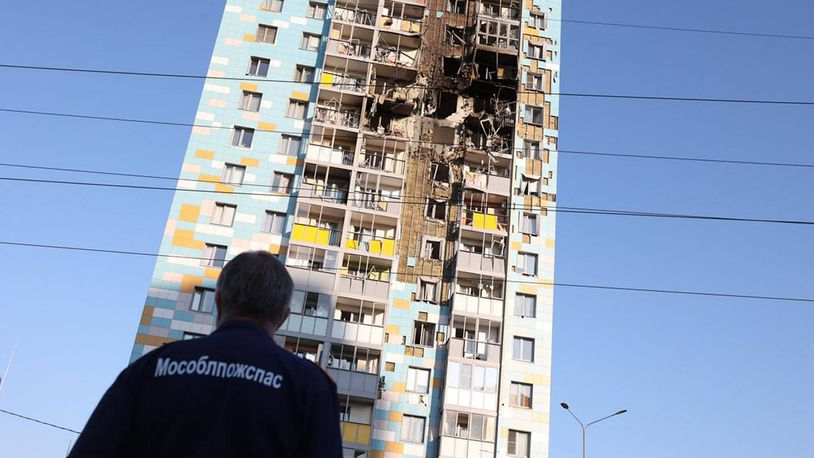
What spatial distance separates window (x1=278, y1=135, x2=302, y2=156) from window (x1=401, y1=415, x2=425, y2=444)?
680 inches

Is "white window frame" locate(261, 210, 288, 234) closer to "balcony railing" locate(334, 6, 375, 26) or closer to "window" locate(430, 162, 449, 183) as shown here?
"window" locate(430, 162, 449, 183)

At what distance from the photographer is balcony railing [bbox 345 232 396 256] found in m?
42.5

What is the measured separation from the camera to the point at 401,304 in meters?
42.1

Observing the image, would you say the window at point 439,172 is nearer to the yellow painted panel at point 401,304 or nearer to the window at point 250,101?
the yellow painted panel at point 401,304

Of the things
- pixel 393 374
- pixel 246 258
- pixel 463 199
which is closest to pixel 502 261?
pixel 463 199

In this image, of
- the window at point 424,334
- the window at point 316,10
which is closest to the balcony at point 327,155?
the window at point 316,10

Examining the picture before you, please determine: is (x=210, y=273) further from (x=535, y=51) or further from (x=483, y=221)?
(x=535, y=51)

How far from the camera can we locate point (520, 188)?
151 ft

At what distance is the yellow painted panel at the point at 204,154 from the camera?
43.7 m

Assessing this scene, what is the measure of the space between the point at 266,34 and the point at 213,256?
16318 millimetres

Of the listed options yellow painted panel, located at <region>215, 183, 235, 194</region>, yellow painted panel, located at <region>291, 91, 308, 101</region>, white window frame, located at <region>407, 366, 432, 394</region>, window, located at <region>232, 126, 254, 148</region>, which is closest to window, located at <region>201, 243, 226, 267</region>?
yellow painted panel, located at <region>215, 183, 235, 194</region>

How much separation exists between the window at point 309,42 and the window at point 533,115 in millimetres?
14700

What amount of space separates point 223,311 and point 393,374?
3695cm

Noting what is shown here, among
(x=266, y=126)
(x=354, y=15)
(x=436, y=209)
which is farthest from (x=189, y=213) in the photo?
(x=354, y=15)
